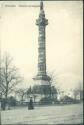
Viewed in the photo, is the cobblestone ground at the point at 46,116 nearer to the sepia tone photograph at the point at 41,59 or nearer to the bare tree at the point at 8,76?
the sepia tone photograph at the point at 41,59

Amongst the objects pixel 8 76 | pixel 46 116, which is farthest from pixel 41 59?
pixel 46 116

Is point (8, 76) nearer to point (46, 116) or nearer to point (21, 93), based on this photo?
point (21, 93)

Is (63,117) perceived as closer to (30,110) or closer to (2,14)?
(30,110)

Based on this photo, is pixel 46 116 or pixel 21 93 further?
pixel 21 93

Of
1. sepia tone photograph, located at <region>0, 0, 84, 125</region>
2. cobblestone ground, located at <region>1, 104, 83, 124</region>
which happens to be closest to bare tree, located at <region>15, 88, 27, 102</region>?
sepia tone photograph, located at <region>0, 0, 84, 125</region>

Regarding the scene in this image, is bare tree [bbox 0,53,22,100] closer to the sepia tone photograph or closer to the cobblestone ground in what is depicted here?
the sepia tone photograph

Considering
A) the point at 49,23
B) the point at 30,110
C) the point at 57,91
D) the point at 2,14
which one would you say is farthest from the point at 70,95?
the point at 2,14
